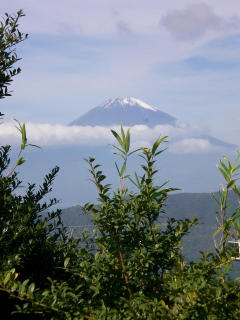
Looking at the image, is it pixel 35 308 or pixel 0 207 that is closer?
pixel 35 308

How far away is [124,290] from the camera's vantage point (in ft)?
12.5

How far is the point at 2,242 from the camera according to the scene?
4.77 metres

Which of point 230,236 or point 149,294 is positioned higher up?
point 230,236

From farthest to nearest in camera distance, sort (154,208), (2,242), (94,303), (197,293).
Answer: (2,242) → (154,208) → (94,303) → (197,293)

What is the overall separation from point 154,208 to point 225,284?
974mm

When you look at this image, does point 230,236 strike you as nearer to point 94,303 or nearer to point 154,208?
point 154,208

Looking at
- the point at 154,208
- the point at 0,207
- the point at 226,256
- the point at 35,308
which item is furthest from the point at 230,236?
the point at 0,207

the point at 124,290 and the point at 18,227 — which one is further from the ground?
the point at 18,227

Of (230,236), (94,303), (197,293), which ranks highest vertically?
(230,236)

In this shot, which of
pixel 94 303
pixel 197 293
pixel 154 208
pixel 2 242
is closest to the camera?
pixel 197 293

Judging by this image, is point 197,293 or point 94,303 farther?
point 94,303

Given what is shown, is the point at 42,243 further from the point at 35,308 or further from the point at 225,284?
the point at 225,284

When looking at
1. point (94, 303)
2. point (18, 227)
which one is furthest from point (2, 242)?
point (94, 303)

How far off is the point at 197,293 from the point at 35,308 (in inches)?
48.2
